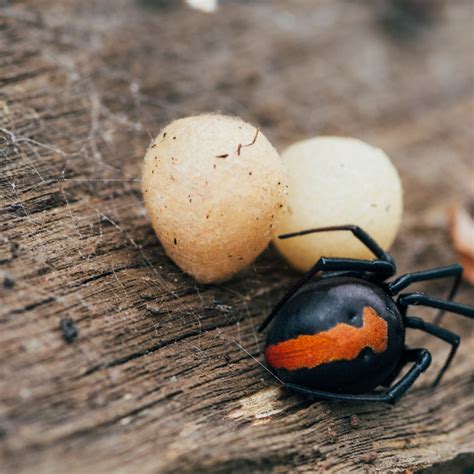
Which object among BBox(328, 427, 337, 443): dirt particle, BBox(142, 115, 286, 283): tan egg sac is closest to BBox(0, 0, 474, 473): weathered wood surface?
BBox(328, 427, 337, 443): dirt particle

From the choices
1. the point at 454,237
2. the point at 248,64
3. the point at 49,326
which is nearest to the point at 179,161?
Result: the point at 49,326

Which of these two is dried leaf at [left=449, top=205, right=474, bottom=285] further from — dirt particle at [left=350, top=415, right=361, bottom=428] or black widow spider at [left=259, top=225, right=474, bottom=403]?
dirt particle at [left=350, top=415, right=361, bottom=428]

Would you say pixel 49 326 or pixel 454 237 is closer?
pixel 49 326

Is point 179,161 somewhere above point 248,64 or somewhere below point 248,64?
below

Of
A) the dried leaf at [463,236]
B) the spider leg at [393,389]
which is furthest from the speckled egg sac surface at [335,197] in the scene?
the dried leaf at [463,236]

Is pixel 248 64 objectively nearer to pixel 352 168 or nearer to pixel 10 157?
pixel 352 168
